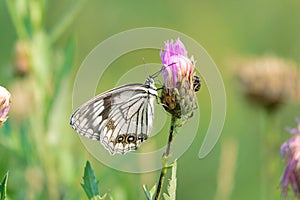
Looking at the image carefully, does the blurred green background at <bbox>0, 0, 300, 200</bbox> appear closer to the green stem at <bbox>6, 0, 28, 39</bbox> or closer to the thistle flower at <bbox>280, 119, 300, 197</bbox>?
the green stem at <bbox>6, 0, 28, 39</bbox>

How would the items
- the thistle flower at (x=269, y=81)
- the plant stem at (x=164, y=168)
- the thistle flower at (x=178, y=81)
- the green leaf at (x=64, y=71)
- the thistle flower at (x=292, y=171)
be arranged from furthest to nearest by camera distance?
1. the thistle flower at (x=269, y=81)
2. the green leaf at (x=64, y=71)
3. the thistle flower at (x=292, y=171)
4. the thistle flower at (x=178, y=81)
5. the plant stem at (x=164, y=168)

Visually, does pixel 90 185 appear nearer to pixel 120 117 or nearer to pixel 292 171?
pixel 120 117

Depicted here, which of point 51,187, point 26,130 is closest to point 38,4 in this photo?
point 26,130

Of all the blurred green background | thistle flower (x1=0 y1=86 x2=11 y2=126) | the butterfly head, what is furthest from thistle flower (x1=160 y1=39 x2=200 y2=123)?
the blurred green background

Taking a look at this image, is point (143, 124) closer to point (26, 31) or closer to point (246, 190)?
point (26, 31)

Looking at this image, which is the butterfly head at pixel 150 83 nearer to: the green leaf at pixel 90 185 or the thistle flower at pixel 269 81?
the green leaf at pixel 90 185

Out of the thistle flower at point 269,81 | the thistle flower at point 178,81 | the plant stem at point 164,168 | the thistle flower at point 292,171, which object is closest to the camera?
the plant stem at point 164,168

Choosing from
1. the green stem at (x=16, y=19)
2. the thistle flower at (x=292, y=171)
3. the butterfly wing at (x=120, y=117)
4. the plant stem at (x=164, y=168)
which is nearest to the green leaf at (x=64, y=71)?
the green stem at (x=16, y=19)
